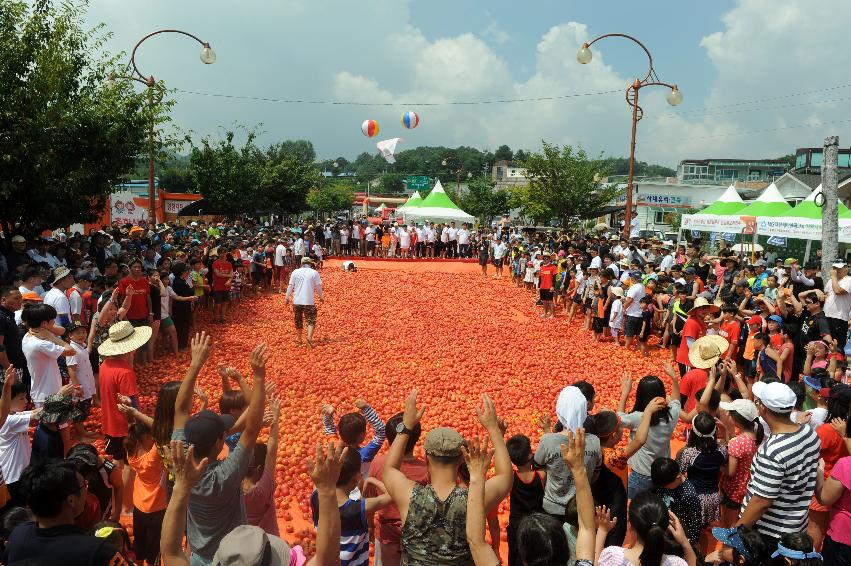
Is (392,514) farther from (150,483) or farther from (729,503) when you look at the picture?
(729,503)

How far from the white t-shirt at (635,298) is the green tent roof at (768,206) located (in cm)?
1028

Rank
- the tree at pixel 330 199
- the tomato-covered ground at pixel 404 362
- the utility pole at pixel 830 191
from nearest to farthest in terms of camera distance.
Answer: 1. the tomato-covered ground at pixel 404 362
2. the utility pole at pixel 830 191
3. the tree at pixel 330 199

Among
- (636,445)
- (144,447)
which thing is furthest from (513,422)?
(144,447)

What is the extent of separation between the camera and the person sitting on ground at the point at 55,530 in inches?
100

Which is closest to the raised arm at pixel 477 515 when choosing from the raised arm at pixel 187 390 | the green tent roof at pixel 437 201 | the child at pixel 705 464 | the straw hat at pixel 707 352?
the raised arm at pixel 187 390

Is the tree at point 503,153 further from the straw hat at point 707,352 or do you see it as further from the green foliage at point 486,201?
the straw hat at point 707,352

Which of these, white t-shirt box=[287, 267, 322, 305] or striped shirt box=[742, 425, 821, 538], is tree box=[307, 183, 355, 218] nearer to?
white t-shirt box=[287, 267, 322, 305]

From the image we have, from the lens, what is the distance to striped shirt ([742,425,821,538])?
12.5ft

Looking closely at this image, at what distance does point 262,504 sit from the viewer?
375cm

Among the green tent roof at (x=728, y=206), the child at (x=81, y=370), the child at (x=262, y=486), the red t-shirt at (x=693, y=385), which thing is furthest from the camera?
the green tent roof at (x=728, y=206)

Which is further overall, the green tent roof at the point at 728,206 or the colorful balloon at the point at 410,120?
the colorful balloon at the point at 410,120

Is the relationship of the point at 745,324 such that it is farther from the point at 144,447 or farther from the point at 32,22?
the point at 32,22

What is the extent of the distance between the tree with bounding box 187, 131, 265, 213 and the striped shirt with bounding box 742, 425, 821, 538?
3090 cm

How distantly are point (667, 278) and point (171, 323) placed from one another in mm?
10388
